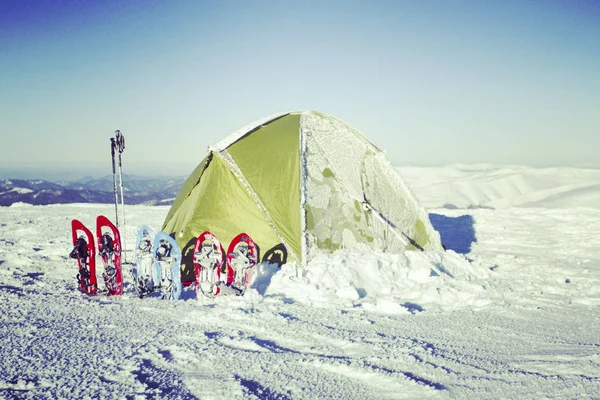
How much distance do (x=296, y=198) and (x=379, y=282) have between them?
6.98 ft

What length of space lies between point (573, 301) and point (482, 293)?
133 centimetres

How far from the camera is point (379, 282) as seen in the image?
6809mm

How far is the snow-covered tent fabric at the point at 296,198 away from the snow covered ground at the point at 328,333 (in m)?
0.58

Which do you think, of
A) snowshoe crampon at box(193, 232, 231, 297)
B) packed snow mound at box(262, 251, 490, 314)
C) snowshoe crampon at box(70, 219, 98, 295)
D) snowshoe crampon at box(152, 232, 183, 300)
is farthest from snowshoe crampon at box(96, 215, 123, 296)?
packed snow mound at box(262, 251, 490, 314)

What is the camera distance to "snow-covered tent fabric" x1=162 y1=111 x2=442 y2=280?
749 cm

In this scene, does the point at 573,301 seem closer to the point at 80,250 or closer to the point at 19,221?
the point at 80,250

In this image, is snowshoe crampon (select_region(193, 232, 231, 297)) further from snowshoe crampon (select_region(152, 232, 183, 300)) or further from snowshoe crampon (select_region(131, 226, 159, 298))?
snowshoe crampon (select_region(131, 226, 159, 298))

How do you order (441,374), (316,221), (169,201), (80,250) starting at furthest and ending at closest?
(169,201) → (316,221) → (80,250) → (441,374)

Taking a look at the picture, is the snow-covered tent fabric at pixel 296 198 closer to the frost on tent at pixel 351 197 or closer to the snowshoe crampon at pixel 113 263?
the frost on tent at pixel 351 197

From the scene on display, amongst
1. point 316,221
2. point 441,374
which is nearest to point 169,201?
point 316,221

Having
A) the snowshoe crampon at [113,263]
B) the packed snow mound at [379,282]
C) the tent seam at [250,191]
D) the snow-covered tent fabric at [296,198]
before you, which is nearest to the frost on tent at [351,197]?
the snow-covered tent fabric at [296,198]

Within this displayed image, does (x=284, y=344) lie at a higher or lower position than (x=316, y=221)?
lower

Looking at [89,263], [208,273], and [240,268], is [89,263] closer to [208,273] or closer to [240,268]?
[208,273]

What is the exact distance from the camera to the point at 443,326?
5.13 metres
